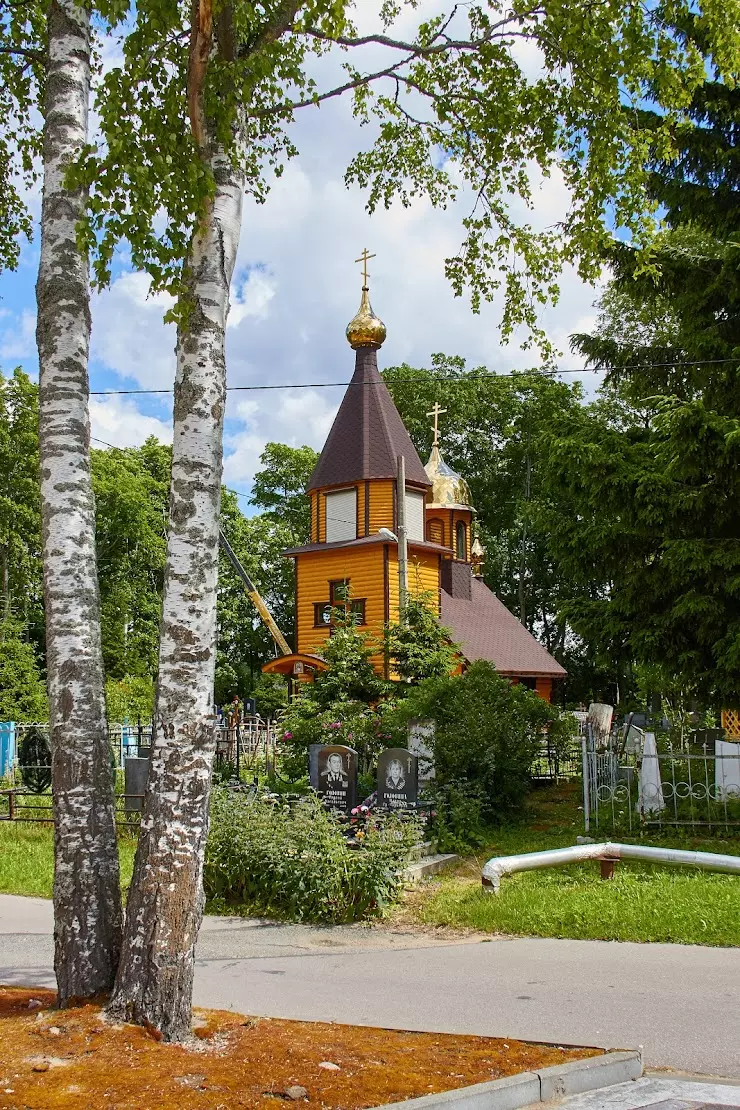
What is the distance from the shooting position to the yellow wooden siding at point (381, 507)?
33.8 metres

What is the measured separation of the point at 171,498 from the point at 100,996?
8.23ft

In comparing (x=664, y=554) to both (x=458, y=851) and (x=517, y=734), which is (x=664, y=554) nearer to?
(x=517, y=734)

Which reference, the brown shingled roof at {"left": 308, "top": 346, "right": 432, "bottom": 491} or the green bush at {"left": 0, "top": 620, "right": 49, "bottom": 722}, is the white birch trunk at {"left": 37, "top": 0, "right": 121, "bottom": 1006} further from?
the brown shingled roof at {"left": 308, "top": 346, "right": 432, "bottom": 491}

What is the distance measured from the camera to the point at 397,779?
12.5 meters

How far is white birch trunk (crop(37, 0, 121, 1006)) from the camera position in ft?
16.3

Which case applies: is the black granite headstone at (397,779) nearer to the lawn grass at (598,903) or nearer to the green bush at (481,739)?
the green bush at (481,739)

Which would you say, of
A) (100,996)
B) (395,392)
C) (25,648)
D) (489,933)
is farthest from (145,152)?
(395,392)

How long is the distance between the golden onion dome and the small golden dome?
22.2 ft

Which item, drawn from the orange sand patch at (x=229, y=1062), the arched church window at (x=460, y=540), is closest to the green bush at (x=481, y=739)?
the orange sand patch at (x=229, y=1062)

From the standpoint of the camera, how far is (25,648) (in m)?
31.9

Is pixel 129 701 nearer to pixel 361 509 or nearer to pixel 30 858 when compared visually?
pixel 361 509

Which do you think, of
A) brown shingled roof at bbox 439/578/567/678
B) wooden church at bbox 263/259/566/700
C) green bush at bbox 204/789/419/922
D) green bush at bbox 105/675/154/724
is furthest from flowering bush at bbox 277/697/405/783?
brown shingled roof at bbox 439/578/567/678

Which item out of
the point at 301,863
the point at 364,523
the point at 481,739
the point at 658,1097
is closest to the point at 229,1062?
the point at 658,1097

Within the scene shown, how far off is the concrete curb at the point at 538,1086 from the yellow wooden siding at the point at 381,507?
29.2 metres
